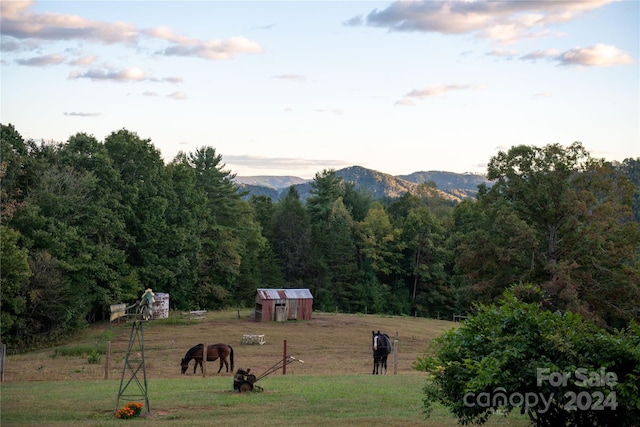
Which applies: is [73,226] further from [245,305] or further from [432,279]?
[432,279]

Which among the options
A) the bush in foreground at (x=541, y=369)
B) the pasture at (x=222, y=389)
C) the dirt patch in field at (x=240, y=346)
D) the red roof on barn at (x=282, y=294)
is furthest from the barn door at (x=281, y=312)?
the bush in foreground at (x=541, y=369)

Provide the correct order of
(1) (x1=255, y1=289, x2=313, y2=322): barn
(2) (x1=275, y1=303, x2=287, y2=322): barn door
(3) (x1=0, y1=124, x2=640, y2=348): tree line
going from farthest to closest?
(2) (x1=275, y1=303, x2=287, y2=322): barn door → (1) (x1=255, y1=289, x2=313, y2=322): barn → (3) (x1=0, y1=124, x2=640, y2=348): tree line

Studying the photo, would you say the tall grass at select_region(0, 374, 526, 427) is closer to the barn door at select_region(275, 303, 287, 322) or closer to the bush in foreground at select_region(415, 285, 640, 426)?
the bush in foreground at select_region(415, 285, 640, 426)

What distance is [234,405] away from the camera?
51.9ft

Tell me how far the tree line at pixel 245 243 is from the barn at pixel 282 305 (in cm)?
841

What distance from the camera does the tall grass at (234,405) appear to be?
13.6 meters

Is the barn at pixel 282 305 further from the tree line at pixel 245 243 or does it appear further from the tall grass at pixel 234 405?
the tall grass at pixel 234 405

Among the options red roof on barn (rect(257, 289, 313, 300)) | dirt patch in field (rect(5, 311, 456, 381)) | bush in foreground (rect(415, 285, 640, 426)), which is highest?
bush in foreground (rect(415, 285, 640, 426))

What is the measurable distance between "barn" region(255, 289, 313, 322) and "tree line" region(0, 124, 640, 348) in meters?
8.41

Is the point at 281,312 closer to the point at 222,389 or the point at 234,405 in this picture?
the point at 222,389

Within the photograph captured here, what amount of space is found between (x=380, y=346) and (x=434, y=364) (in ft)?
55.3

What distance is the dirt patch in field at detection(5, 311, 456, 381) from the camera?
2769 centimetres

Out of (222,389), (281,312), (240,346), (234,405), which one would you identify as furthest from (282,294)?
(234,405)

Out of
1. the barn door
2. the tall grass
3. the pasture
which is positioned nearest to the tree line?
the pasture
